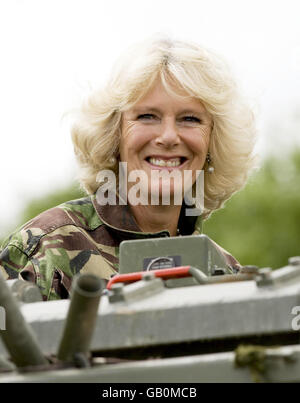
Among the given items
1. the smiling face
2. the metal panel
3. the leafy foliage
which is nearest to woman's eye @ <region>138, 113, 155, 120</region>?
the smiling face

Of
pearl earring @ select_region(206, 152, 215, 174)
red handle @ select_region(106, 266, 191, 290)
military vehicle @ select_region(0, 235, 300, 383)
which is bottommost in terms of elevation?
military vehicle @ select_region(0, 235, 300, 383)

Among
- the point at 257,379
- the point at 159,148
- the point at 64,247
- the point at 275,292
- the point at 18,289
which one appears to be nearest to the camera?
the point at 257,379

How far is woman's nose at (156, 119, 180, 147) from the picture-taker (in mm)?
4851

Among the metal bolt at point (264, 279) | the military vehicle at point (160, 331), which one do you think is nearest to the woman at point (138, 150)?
the military vehicle at point (160, 331)

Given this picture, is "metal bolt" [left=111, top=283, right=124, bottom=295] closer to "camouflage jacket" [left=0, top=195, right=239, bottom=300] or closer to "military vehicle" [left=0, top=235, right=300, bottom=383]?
"military vehicle" [left=0, top=235, right=300, bottom=383]

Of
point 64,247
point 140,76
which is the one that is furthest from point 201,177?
point 64,247

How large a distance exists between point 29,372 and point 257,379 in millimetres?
544

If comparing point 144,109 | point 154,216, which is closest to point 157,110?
point 144,109

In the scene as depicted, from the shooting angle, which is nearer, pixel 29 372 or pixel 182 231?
pixel 29 372

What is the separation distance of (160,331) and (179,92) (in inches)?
101

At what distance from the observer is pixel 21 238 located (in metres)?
4.71

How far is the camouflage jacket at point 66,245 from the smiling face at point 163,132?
10.8 inches

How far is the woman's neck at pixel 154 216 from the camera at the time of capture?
4.91 meters

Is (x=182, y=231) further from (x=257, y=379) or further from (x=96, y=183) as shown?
(x=257, y=379)
